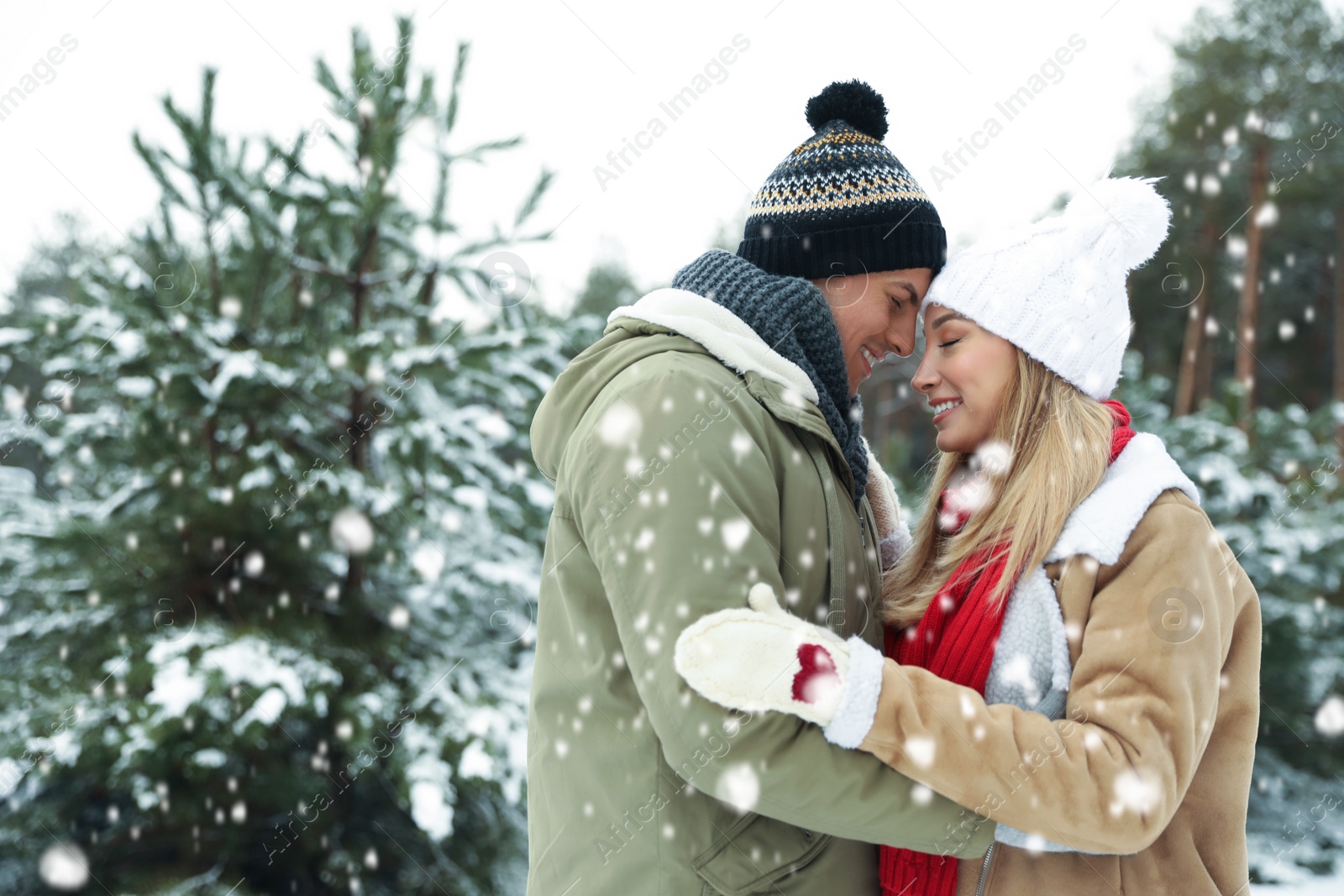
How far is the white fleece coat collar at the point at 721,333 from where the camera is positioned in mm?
1553

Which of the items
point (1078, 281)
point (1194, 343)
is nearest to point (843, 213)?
point (1078, 281)

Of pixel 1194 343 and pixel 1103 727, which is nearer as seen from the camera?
pixel 1103 727

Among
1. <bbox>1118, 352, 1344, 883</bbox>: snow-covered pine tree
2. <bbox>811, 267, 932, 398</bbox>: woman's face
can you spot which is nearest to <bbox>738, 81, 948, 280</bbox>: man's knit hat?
<bbox>811, 267, 932, 398</bbox>: woman's face

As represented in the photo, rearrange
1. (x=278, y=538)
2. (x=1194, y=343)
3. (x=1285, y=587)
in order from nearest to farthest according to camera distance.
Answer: (x=278, y=538)
(x=1285, y=587)
(x=1194, y=343)

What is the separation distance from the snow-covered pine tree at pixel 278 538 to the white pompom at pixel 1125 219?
8.58 ft

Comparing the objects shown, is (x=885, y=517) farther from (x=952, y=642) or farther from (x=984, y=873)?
(x=984, y=873)

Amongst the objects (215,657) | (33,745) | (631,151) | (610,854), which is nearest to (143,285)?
(215,657)

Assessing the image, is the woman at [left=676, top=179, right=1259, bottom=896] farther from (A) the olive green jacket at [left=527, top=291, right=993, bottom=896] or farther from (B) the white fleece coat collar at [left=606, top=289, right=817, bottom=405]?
(B) the white fleece coat collar at [left=606, top=289, right=817, bottom=405]

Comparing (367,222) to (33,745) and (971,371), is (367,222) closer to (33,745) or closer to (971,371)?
(33,745)

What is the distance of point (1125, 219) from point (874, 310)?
0.56 m

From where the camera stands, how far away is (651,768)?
1437 mm

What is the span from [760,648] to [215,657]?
2794 mm

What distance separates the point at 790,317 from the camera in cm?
170

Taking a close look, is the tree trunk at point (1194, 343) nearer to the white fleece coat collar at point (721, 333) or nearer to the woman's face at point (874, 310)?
the woman's face at point (874, 310)
